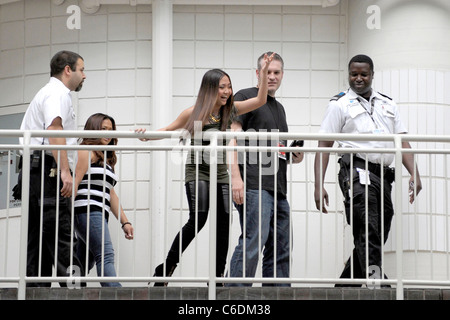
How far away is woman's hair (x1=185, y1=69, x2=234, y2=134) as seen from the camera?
382 inches

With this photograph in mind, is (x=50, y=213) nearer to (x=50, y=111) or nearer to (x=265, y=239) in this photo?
(x=50, y=111)

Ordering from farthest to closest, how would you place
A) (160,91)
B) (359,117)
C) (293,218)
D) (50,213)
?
(160,91) → (293,218) → (359,117) → (50,213)

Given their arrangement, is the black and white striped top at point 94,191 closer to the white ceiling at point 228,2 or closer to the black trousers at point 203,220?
the black trousers at point 203,220

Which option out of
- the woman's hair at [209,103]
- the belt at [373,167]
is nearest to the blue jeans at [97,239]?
the woman's hair at [209,103]

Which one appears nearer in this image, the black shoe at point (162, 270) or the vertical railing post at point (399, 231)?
the vertical railing post at point (399, 231)

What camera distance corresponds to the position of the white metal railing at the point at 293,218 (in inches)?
361

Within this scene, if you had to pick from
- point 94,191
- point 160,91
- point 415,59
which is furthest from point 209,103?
point 415,59

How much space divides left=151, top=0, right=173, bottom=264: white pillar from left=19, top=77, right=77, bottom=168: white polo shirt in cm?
224

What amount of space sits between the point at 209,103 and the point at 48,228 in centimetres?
161

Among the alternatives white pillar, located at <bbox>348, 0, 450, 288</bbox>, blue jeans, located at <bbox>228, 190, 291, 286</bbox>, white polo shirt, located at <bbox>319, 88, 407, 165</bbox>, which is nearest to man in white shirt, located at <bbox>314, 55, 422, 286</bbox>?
white polo shirt, located at <bbox>319, 88, 407, 165</bbox>

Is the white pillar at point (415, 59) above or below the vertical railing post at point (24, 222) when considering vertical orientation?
above

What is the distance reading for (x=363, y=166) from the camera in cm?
973

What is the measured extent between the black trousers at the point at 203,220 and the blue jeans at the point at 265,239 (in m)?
0.12
